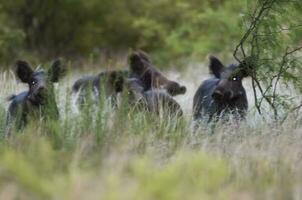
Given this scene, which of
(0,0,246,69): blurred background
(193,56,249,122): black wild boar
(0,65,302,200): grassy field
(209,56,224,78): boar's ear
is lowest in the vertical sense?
(0,65,302,200): grassy field

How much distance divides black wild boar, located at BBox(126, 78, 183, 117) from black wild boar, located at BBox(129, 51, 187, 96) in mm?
304

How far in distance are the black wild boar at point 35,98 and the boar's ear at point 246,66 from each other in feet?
6.97

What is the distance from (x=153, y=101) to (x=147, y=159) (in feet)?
12.9

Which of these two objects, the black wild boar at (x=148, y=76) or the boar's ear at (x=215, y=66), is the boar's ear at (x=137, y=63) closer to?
the black wild boar at (x=148, y=76)

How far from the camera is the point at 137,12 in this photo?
25125 mm

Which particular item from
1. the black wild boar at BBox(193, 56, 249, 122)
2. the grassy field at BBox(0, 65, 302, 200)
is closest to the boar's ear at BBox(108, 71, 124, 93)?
the black wild boar at BBox(193, 56, 249, 122)

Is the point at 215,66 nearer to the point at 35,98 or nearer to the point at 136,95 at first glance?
the point at 136,95

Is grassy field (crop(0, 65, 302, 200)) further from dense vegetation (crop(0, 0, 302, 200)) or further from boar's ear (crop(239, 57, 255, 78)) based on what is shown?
boar's ear (crop(239, 57, 255, 78))

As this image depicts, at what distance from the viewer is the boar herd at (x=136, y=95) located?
9.46 metres

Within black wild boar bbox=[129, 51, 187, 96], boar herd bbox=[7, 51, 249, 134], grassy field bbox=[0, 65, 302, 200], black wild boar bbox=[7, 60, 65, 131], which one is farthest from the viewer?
black wild boar bbox=[129, 51, 187, 96]

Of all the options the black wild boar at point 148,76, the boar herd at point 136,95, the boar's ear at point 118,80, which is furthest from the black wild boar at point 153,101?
the black wild boar at point 148,76

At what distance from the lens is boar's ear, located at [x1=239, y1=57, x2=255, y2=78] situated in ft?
32.9

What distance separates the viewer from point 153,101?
10828 mm

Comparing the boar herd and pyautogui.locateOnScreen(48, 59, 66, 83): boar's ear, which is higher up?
pyautogui.locateOnScreen(48, 59, 66, 83): boar's ear
